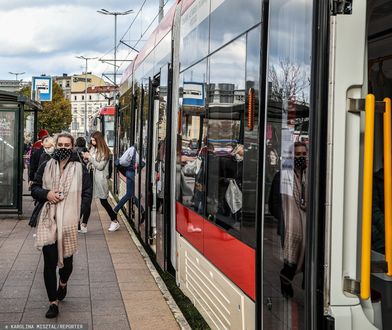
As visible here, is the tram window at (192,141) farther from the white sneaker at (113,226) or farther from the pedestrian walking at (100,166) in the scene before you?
the white sneaker at (113,226)

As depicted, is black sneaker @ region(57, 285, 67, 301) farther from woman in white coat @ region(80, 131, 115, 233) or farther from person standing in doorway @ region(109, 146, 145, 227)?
woman in white coat @ region(80, 131, 115, 233)

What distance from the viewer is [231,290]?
13.5ft

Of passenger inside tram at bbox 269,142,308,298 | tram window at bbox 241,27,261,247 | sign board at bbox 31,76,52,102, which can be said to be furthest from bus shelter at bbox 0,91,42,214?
passenger inside tram at bbox 269,142,308,298

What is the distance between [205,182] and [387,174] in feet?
7.62

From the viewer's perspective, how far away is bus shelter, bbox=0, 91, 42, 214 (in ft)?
42.0

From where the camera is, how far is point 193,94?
225 inches

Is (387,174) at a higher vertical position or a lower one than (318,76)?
lower

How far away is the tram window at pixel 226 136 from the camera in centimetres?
396

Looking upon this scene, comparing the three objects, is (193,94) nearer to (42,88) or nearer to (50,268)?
(50,268)

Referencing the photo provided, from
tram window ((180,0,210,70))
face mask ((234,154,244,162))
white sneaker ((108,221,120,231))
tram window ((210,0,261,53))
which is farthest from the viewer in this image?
white sneaker ((108,221,120,231))

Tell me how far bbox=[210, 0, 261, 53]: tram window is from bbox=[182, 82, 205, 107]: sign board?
20.7 inches

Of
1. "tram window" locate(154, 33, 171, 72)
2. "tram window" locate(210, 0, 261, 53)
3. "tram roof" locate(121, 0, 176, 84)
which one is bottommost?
"tram window" locate(210, 0, 261, 53)

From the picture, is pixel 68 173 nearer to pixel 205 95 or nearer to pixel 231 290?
pixel 205 95

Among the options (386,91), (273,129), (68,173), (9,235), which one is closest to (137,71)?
(9,235)
